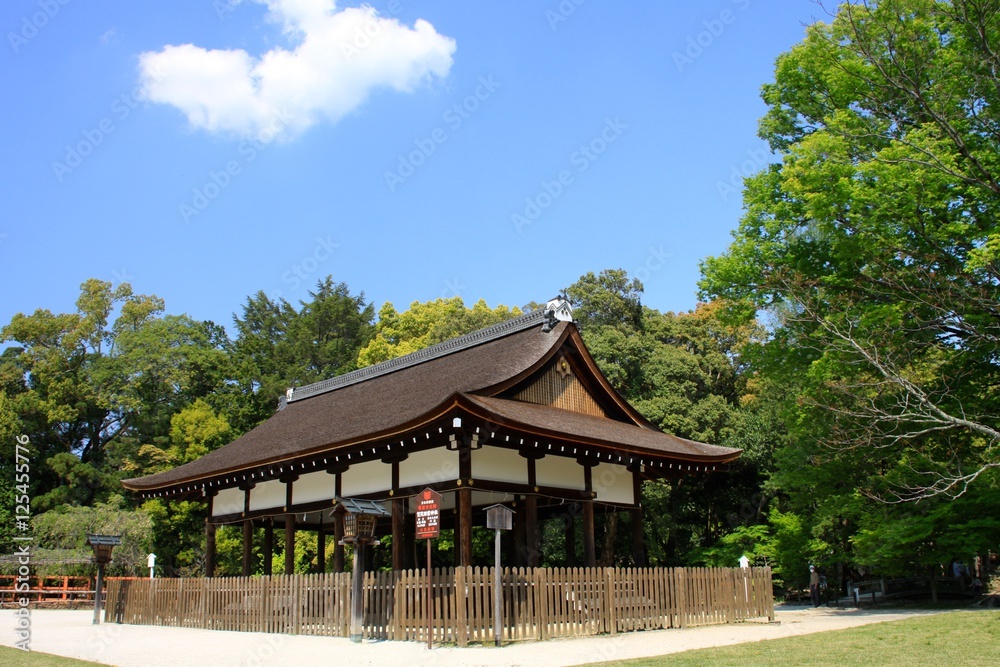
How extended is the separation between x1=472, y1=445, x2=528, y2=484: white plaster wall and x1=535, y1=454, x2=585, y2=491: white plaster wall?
479 millimetres

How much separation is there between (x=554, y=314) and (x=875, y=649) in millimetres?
10616

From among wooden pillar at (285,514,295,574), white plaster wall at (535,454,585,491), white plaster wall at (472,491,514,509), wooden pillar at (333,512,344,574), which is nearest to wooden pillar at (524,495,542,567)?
white plaster wall at (535,454,585,491)

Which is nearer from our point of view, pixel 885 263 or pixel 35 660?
pixel 35 660

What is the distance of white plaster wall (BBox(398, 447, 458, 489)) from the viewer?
15148 mm

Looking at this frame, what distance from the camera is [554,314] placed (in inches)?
759

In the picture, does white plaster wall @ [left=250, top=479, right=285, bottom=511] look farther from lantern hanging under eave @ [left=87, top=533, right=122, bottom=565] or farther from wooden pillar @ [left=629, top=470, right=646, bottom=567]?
wooden pillar @ [left=629, top=470, right=646, bottom=567]

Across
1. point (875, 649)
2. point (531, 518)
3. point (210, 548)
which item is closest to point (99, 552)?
point (210, 548)

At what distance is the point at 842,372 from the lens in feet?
58.1

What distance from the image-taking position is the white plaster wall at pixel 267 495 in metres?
20.1

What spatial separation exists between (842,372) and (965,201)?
190 inches

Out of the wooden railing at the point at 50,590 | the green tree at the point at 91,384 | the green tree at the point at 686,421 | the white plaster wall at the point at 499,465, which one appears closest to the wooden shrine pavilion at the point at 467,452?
the white plaster wall at the point at 499,465

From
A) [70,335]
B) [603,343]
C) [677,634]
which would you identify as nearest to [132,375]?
[70,335]

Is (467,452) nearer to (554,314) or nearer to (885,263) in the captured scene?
(554,314)

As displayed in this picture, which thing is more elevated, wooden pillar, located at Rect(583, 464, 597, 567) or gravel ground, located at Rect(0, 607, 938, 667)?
wooden pillar, located at Rect(583, 464, 597, 567)
